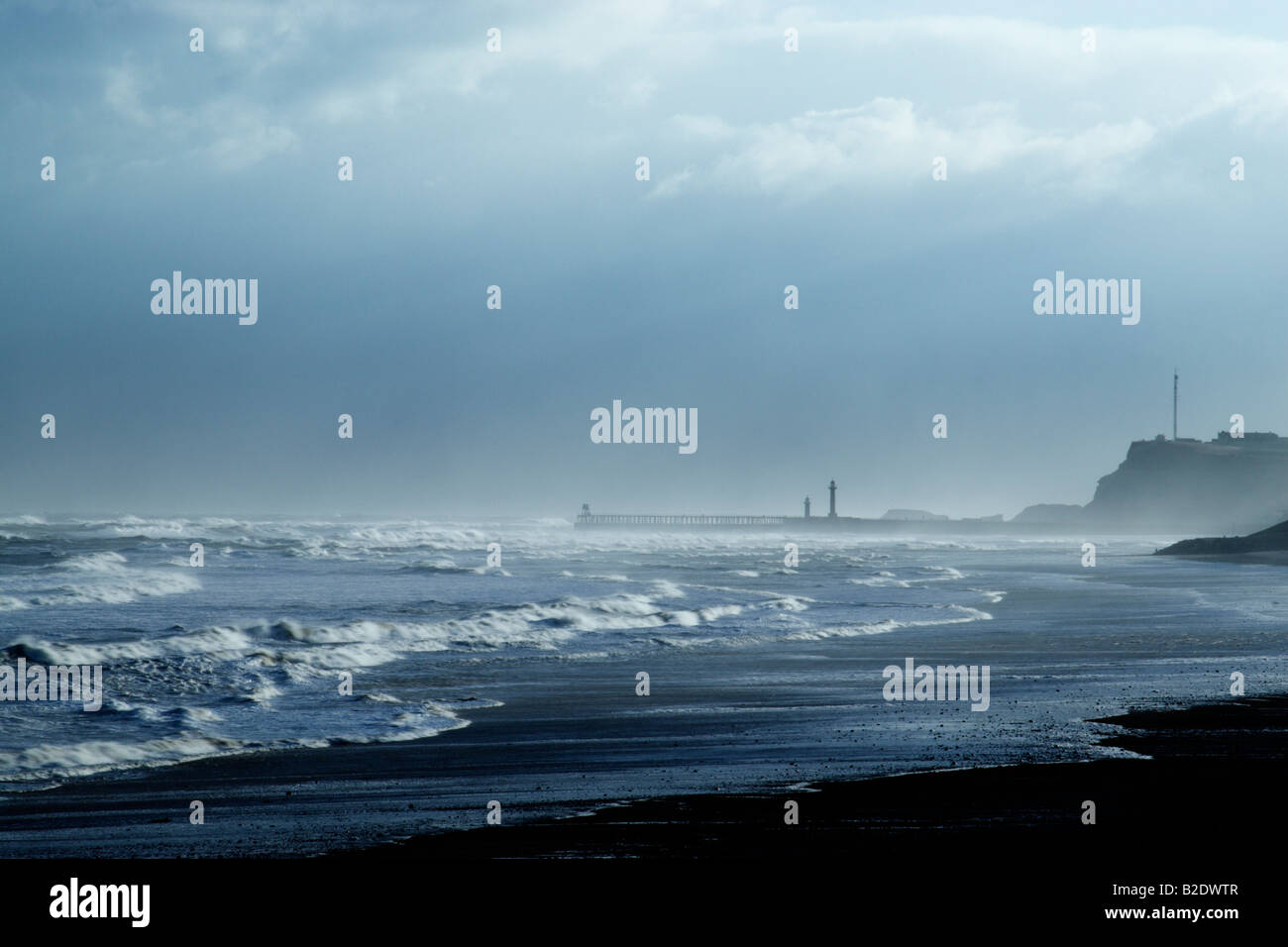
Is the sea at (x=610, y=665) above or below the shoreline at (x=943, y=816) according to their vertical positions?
below

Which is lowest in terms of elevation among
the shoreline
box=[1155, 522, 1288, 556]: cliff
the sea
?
box=[1155, 522, 1288, 556]: cliff

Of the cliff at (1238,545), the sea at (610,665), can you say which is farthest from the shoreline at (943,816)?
the cliff at (1238,545)

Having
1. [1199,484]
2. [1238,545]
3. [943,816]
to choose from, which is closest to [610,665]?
[943,816]

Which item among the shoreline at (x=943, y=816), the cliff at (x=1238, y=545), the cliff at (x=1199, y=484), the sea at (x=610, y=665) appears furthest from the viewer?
the cliff at (x=1199, y=484)

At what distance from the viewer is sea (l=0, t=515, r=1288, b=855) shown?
33.0ft

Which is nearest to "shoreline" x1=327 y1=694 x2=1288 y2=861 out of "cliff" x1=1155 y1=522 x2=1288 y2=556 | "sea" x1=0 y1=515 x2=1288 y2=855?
"sea" x1=0 y1=515 x2=1288 y2=855

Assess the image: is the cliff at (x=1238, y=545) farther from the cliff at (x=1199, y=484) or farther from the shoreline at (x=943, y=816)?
the cliff at (x=1199, y=484)

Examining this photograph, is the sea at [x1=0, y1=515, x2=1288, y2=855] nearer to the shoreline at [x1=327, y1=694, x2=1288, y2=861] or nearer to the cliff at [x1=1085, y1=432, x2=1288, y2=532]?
the shoreline at [x1=327, y1=694, x2=1288, y2=861]

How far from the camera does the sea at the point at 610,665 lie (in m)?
10.1

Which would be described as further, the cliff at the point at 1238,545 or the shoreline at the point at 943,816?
the cliff at the point at 1238,545

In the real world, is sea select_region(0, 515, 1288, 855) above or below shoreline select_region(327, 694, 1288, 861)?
below

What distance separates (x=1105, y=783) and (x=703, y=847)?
11.3 feet

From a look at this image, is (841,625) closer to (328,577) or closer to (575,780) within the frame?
(575,780)
